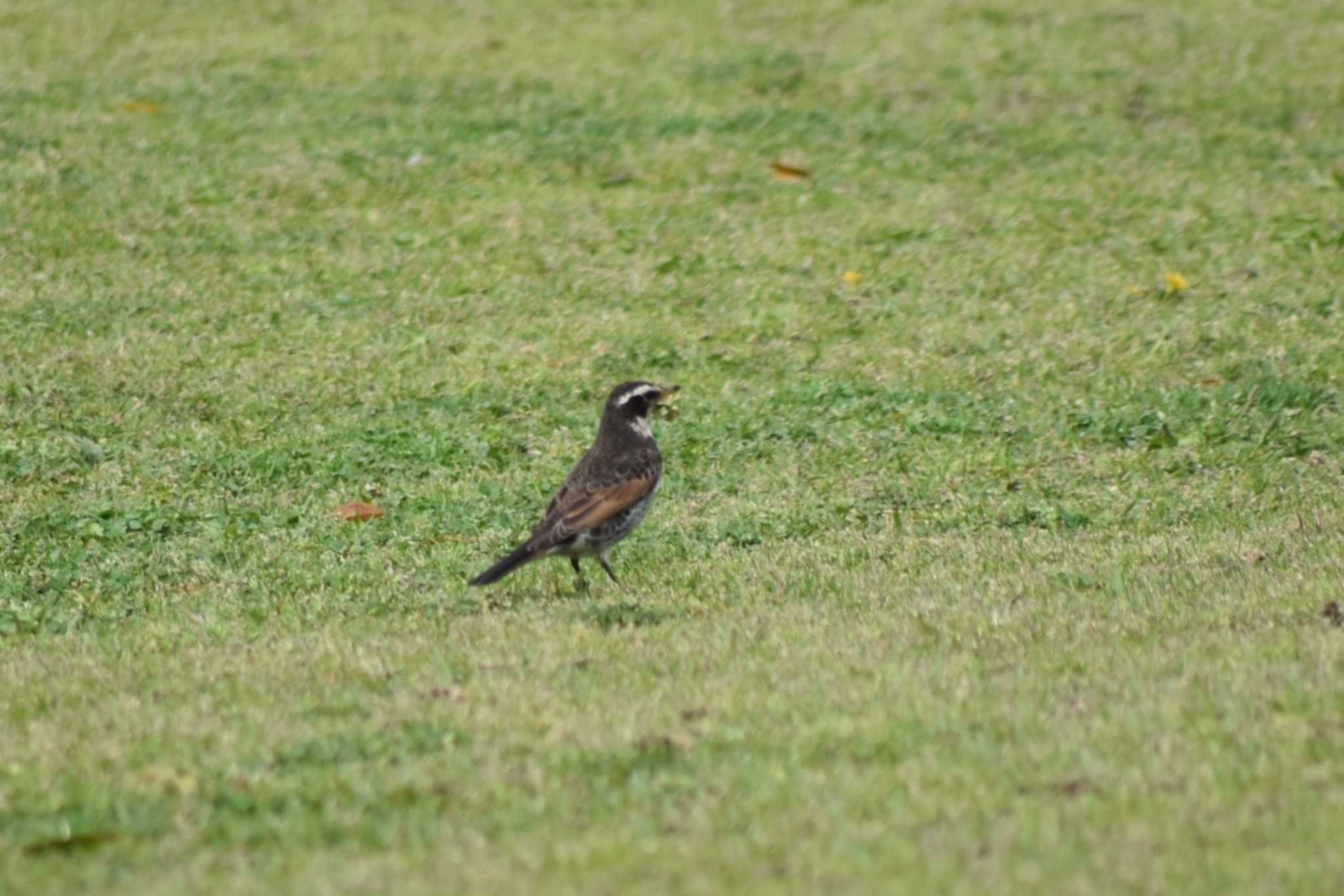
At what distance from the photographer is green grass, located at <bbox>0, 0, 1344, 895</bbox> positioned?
662cm

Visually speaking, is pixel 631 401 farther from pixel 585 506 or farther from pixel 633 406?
pixel 585 506

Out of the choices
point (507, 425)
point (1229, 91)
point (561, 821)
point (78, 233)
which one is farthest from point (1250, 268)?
point (561, 821)

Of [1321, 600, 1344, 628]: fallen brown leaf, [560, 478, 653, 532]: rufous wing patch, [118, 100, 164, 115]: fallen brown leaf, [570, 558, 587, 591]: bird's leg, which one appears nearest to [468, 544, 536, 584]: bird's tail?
[560, 478, 653, 532]: rufous wing patch

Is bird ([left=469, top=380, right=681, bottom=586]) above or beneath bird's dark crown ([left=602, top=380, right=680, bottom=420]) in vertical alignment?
beneath

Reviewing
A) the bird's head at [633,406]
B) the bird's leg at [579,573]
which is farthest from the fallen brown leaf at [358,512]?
the bird's head at [633,406]

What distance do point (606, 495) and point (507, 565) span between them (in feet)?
2.70

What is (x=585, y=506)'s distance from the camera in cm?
1055

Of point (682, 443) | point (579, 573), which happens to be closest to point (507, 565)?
point (579, 573)

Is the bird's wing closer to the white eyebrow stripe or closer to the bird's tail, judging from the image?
the bird's tail

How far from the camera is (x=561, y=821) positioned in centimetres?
652

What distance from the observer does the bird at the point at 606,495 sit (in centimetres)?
1041

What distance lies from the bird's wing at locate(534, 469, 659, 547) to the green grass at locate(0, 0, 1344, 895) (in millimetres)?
479

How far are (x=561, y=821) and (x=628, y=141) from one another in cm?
1680

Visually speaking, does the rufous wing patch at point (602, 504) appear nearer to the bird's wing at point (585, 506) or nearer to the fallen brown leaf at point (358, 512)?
the bird's wing at point (585, 506)
